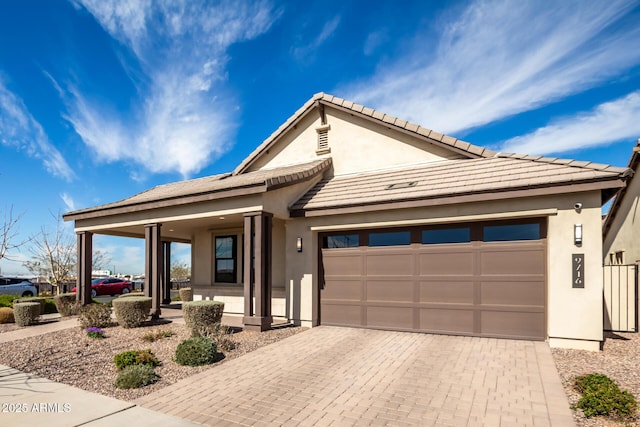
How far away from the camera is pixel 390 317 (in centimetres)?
955

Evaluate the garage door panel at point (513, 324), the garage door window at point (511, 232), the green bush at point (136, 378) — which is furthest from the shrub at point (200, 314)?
the garage door window at point (511, 232)

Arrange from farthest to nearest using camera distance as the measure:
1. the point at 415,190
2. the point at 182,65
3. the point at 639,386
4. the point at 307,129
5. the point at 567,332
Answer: the point at 307,129 < the point at 182,65 < the point at 415,190 < the point at 567,332 < the point at 639,386

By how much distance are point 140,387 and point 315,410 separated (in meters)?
3.11

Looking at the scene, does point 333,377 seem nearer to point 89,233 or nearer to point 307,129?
point 307,129

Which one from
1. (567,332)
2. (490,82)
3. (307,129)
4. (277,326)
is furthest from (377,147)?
(567,332)

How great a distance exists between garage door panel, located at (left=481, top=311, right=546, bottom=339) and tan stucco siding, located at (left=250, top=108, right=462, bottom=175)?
16.6 feet

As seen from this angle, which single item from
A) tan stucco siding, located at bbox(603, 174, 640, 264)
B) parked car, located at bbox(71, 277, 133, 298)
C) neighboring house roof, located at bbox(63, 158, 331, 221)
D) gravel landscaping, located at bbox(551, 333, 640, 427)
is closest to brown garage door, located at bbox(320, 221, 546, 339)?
gravel landscaping, located at bbox(551, 333, 640, 427)

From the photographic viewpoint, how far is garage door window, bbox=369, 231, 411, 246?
9.59 metres

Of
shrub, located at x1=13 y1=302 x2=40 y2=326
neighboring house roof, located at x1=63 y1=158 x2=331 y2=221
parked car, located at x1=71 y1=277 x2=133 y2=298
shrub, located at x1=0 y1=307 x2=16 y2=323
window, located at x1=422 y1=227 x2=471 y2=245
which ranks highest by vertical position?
neighboring house roof, located at x1=63 y1=158 x2=331 y2=221

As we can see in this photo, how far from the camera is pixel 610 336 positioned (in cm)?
884

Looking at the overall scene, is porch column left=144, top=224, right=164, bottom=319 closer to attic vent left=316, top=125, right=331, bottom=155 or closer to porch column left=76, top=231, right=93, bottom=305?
porch column left=76, top=231, right=93, bottom=305

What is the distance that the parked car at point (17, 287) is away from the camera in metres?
24.1

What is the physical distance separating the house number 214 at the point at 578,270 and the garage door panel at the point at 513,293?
651 mm

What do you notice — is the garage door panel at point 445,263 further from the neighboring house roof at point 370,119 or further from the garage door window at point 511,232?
the neighboring house roof at point 370,119
